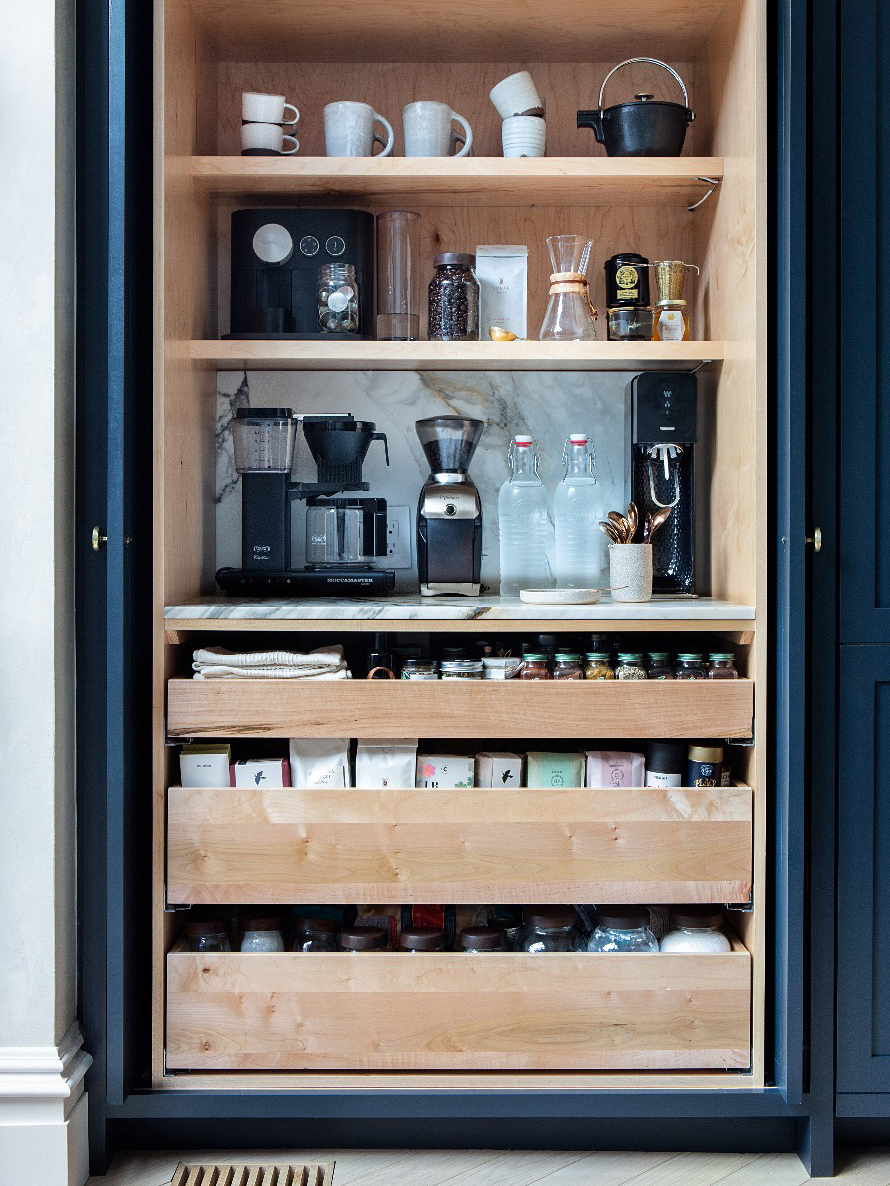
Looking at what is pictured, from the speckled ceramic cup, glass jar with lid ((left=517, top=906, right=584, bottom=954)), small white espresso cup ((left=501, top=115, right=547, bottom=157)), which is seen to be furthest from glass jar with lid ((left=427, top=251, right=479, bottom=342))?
glass jar with lid ((left=517, top=906, right=584, bottom=954))

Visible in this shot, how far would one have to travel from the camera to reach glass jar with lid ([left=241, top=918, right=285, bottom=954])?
189cm

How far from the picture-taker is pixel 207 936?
188cm

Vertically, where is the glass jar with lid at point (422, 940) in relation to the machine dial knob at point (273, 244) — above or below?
below

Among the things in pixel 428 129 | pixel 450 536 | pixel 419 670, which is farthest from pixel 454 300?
pixel 419 670

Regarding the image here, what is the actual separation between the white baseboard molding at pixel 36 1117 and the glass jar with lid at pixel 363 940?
1.61 feet

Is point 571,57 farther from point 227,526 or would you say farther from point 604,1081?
point 604,1081

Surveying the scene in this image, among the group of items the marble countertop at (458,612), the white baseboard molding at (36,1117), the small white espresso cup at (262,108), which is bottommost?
the white baseboard molding at (36,1117)

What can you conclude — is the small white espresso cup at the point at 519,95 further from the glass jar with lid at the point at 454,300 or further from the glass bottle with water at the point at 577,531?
the glass bottle with water at the point at 577,531

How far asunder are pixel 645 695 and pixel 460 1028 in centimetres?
66

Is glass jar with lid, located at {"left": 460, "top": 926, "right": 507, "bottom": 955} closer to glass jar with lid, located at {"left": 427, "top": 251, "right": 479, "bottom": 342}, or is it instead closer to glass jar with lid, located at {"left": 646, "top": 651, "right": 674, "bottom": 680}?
glass jar with lid, located at {"left": 646, "top": 651, "right": 674, "bottom": 680}

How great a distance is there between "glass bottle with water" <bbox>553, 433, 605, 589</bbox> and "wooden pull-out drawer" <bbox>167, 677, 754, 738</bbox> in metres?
0.43

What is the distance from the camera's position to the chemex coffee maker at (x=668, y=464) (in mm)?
2059

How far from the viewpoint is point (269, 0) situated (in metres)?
1.98

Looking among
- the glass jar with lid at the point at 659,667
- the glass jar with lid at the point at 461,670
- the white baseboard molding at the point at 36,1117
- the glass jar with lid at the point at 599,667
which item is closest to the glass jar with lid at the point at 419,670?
the glass jar with lid at the point at 461,670
